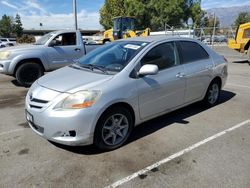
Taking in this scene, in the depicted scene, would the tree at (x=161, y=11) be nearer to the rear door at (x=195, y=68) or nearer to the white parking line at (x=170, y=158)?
the rear door at (x=195, y=68)

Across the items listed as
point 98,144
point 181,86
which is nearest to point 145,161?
point 98,144

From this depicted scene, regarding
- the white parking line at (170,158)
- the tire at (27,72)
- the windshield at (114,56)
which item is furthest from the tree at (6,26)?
the white parking line at (170,158)

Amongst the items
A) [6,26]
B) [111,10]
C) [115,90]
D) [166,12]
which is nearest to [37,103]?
[115,90]

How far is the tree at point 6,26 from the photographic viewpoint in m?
82.4

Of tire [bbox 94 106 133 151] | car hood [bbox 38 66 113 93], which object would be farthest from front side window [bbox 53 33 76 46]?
tire [bbox 94 106 133 151]

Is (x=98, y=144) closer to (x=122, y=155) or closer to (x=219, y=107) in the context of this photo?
(x=122, y=155)

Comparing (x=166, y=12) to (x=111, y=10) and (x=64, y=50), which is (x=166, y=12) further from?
(x=64, y=50)

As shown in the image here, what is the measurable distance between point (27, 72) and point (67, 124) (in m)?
5.74

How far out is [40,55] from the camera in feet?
28.8

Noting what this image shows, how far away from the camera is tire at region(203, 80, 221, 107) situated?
5899mm

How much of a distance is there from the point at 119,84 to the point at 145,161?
3.68ft

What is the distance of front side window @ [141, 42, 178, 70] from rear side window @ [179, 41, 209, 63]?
0.84 feet

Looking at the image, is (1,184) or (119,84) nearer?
(1,184)

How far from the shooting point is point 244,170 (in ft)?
11.3
